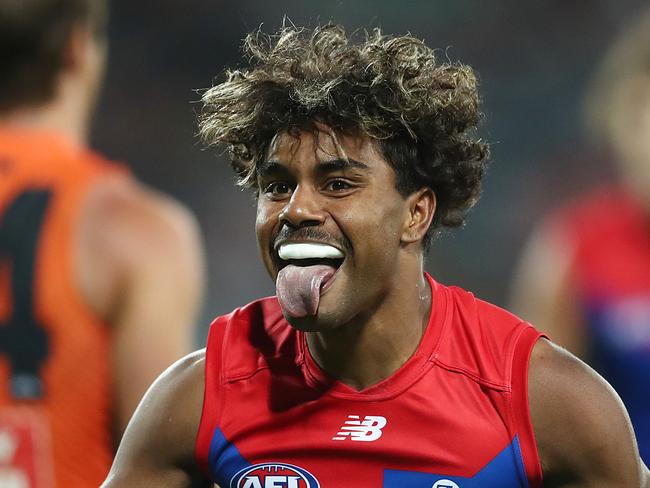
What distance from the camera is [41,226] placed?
3752mm

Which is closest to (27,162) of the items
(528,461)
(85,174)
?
(85,174)

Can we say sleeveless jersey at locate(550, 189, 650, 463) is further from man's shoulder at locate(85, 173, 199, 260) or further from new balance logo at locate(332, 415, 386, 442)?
new balance logo at locate(332, 415, 386, 442)

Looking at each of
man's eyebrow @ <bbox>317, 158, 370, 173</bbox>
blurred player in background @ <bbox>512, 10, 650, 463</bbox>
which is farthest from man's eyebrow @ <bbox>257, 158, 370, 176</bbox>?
blurred player in background @ <bbox>512, 10, 650, 463</bbox>

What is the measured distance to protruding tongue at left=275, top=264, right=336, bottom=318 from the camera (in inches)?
98.0

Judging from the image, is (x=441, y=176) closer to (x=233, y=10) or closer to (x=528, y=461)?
(x=528, y=461)

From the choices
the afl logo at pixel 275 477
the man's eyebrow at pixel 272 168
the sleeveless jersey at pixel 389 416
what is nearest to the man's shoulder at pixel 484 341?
the sleeveless jersey at pixel 389 416

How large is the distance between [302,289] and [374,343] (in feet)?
0.99

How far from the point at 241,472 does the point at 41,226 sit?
1.44 m

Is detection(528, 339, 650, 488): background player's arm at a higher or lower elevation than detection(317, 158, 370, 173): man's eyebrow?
lower

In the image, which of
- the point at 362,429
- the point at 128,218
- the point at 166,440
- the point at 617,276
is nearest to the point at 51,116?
the point at 128,218

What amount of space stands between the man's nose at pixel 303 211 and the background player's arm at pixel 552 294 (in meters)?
2.36

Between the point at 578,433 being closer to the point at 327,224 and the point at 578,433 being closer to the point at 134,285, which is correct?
the point at 327,224

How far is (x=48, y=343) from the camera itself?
366cm

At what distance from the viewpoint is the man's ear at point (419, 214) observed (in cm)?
271
